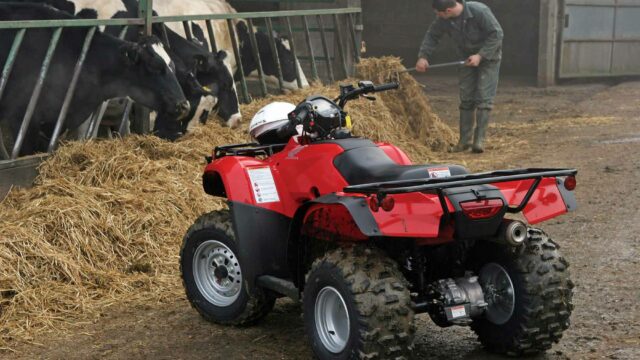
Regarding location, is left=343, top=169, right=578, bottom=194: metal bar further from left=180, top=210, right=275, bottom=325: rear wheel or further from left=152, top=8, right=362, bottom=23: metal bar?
left=152, top=8, right=362, bottom=23: metal bar

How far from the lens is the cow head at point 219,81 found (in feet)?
32.5

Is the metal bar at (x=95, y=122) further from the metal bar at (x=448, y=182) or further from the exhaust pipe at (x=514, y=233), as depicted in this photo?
the exhaust pipe at (x=514, y=233)

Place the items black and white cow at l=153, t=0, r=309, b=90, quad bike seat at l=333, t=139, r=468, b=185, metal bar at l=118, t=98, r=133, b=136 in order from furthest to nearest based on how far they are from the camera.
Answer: black and white cow at l=153, t=0, r=309, b=90 < metal bar at l=118, t=98, r=133, b=136 < quad bike seat at l=333, t=139, r=468, b=185

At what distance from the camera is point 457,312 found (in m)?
4.09

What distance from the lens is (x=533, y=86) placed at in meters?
17.0

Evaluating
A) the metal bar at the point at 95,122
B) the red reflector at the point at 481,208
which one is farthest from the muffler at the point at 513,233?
the metal bar at the point at 95,122

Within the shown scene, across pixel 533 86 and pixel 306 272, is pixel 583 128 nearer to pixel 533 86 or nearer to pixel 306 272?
pixel 533 86

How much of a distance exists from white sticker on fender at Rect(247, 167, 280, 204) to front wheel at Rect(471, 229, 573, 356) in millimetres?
1012

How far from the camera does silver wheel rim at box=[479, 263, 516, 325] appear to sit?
4.35 m

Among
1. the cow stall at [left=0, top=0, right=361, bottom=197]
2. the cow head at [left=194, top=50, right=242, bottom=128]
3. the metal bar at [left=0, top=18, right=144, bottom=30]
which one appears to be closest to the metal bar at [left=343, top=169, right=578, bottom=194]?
the cow stall at [left=0, top=0, right=361, bottom=197]

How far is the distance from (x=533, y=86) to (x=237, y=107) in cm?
834

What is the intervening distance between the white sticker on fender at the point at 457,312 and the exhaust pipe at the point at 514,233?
0.33 m

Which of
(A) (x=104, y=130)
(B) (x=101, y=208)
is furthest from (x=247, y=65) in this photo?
(B) (x=101, y=208)

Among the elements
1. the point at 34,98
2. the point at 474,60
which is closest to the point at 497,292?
the point at 34,98
